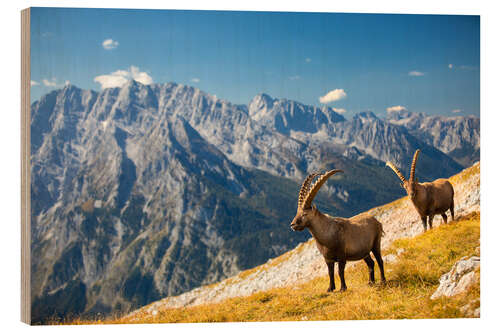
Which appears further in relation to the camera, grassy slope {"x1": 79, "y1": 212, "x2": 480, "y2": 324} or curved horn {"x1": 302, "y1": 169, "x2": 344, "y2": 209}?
grassy slope {"x1": 79, "y1": 212, "x2": 480, "y2": 324}

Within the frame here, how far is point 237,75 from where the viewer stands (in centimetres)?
2189

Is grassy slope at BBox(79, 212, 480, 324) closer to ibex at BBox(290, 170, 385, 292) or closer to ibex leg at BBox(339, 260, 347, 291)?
ibex leg at BBox(339, 260, 347, 291)

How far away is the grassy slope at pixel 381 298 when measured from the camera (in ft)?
29.8

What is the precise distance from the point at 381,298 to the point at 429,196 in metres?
5.03

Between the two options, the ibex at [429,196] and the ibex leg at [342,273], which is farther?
the ibex at [429,196]

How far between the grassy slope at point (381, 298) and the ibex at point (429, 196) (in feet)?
3.29

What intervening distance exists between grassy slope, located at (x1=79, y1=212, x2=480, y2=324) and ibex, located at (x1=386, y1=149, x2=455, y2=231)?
1.00m

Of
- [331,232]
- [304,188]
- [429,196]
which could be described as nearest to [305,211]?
[304,188]

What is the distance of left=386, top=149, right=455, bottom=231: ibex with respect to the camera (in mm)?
12394

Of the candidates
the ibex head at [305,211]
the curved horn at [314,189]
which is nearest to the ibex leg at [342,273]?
the ibex head at [305,211]

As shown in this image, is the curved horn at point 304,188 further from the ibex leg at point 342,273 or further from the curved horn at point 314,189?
the ibex leg at point 342,273

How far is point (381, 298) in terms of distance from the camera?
30.3ft

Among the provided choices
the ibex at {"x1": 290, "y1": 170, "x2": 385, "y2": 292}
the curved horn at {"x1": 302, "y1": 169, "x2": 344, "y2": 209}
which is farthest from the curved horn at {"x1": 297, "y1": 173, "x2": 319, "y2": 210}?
the curved horn at {"x1": 302, "y1": 169, "x2": 344, "y2": 209}
